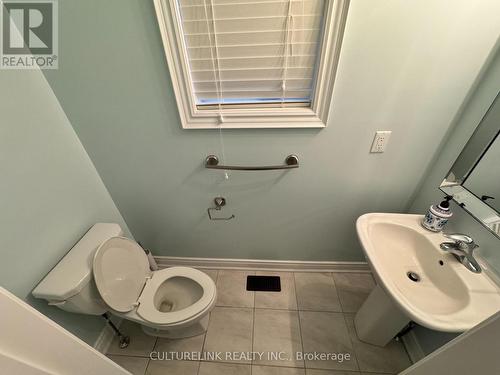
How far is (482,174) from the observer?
90 centimetres

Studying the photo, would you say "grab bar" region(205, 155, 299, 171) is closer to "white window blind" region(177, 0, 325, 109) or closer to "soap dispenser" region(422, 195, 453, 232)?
"white window blind" region(177, 0, 325, 109)

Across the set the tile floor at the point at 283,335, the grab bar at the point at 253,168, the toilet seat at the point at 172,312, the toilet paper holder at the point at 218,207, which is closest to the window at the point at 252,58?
the grab bar at the point at 253,168

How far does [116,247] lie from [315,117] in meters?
1.25

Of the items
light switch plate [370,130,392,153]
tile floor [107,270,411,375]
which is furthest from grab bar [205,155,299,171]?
tile floor [107,270,411,375]

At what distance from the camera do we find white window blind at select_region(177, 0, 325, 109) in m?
0.82

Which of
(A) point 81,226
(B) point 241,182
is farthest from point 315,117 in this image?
(A) point 81,226

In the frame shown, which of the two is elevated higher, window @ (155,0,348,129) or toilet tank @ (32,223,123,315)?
window @ (155,0,348,129)

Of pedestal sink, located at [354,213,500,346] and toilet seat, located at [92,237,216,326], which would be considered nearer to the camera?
pedestal sink, located at [354,213,500,346]

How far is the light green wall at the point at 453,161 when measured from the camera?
2.74 feet

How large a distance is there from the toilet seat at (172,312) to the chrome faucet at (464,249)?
3.81 ft

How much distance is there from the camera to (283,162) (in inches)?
45.6

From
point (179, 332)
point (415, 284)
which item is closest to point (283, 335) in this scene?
point (179, 332)

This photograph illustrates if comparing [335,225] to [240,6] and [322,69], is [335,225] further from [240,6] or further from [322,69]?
[240,6]

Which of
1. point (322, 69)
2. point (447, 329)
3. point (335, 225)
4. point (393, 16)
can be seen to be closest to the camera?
point (447, 329)
